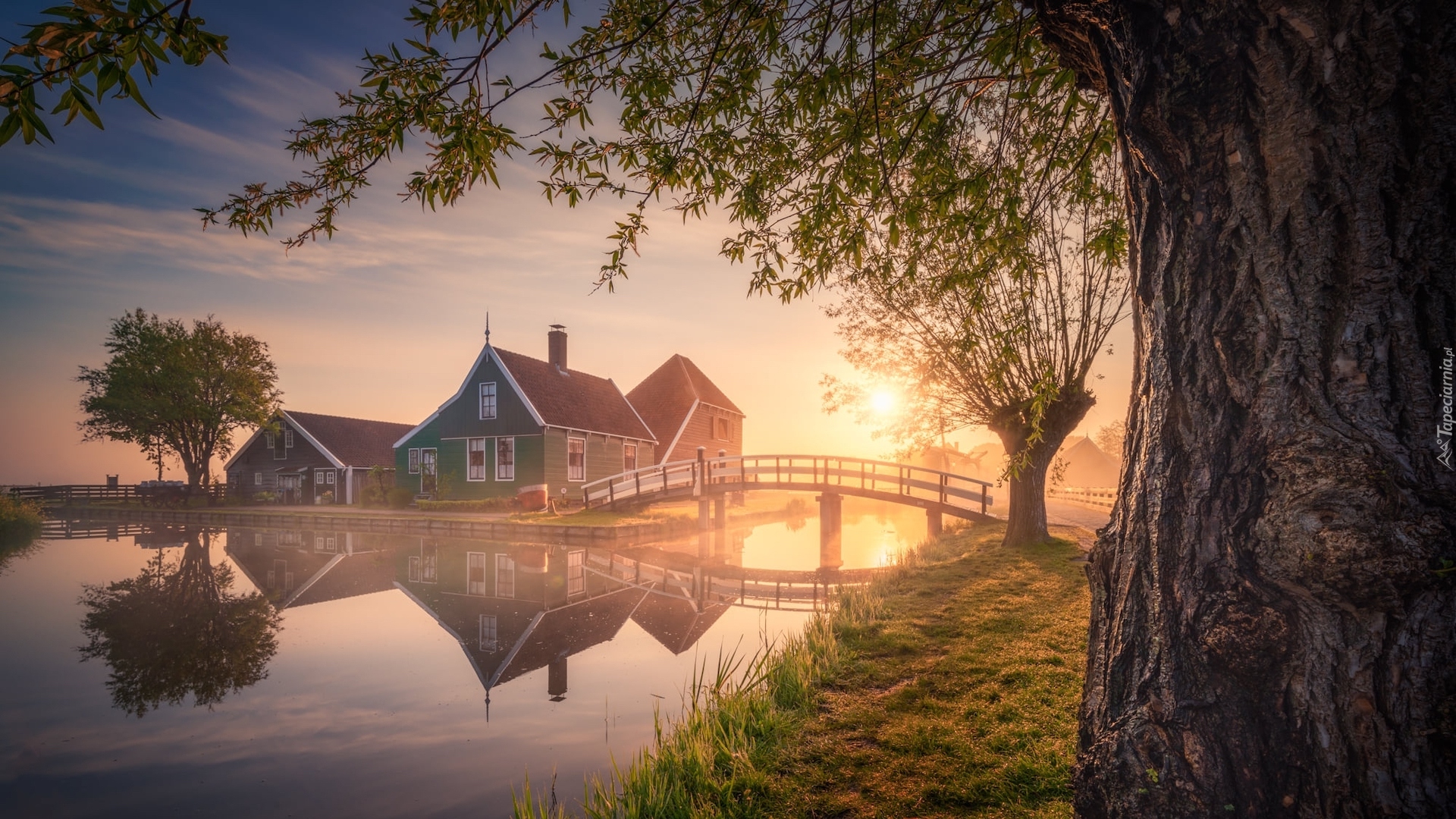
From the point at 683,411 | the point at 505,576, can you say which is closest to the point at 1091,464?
the point at 683,411

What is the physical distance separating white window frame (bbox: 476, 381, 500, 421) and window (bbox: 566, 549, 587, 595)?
1124 cm

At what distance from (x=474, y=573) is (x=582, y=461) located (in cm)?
1378

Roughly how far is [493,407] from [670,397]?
10906mm

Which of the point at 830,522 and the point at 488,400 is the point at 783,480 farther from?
the point at 488,400

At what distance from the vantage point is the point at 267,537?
2080 cm

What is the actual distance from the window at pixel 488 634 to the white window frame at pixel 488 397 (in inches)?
681

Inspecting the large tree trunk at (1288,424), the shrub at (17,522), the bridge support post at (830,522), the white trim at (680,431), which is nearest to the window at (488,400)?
the white trim at (680,431)

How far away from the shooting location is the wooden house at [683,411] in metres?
32.3

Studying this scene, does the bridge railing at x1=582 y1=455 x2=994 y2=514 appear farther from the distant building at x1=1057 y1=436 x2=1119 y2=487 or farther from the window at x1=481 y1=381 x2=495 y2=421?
the distant building at x1=1057 y1=436 x2=1119 y2=487

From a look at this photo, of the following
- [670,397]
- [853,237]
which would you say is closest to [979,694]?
[853,237]

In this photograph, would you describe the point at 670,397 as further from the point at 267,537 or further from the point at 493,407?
the point at 267,537

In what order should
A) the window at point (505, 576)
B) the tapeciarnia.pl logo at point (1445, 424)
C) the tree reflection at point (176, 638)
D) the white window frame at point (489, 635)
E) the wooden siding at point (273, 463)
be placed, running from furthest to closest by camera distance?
the wooden siding at point (273, 463) < the window at point (505, 576) < the white window frame at point (489, 635) < the tree reflection at point (176, 638) < the tapeciarnia.pl logo at point (1445, 424)

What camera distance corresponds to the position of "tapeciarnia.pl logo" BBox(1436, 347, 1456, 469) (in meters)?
1.70

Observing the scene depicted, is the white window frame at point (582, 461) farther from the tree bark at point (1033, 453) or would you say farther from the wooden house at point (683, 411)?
the tree bark at point (1033, 453)
